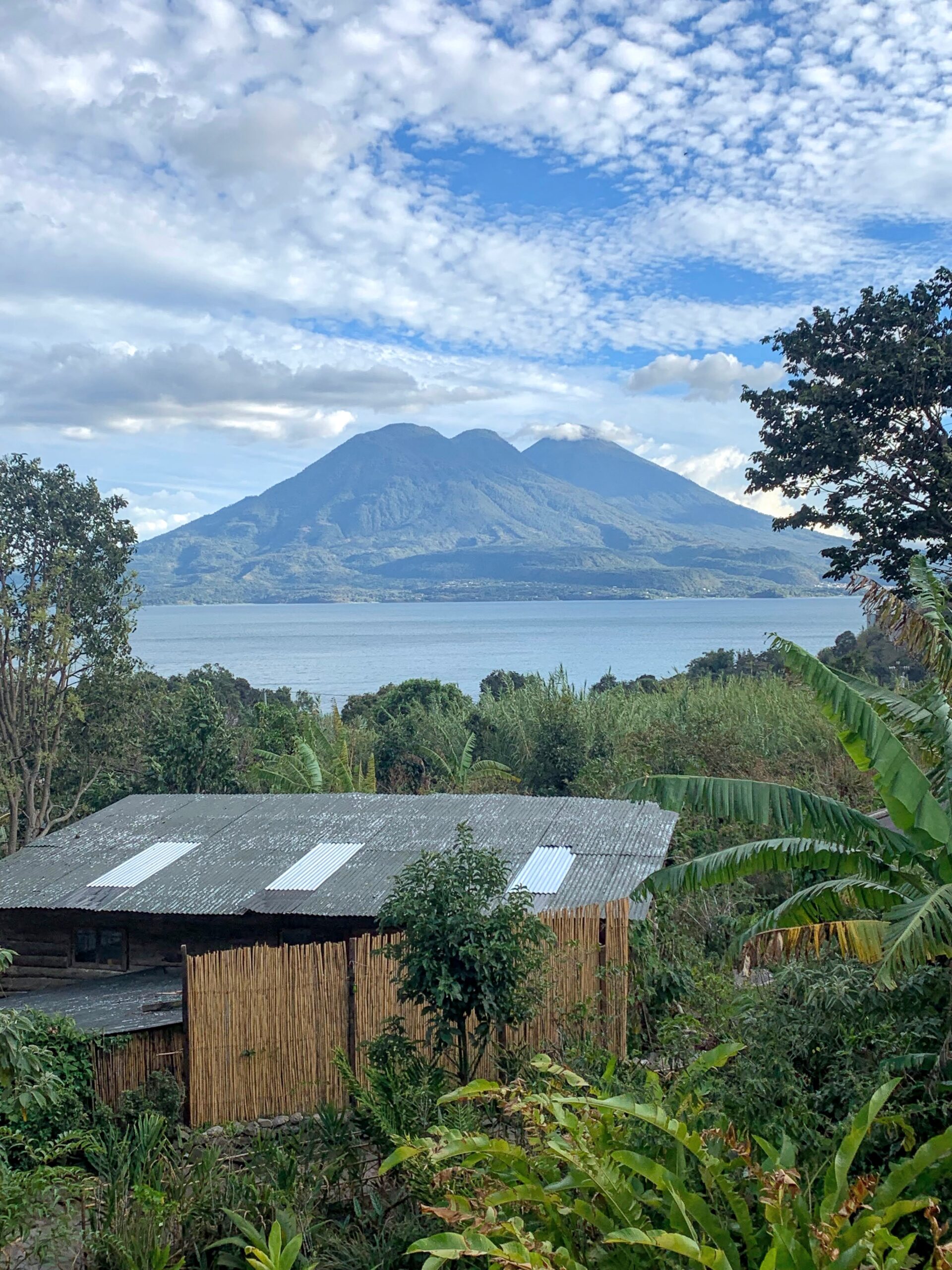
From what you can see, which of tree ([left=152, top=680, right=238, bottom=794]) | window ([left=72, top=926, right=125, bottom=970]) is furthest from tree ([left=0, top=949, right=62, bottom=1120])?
tree ([left=152, top=680, right=238, bottom=794])

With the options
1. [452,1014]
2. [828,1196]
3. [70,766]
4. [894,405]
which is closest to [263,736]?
[70,766]

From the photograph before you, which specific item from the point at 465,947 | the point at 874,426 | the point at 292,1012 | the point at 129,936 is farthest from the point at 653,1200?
the point at 874,426

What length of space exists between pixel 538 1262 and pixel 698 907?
33.4ft

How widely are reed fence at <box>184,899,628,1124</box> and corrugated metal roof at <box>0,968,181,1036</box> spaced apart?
0.66 meters

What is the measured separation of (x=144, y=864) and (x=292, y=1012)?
531cm

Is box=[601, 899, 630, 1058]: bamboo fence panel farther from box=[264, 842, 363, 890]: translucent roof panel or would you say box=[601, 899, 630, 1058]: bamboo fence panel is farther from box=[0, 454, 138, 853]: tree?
box=[0, 454, 138, 853]: tree

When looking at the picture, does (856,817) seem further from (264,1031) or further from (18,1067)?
(264,1031)

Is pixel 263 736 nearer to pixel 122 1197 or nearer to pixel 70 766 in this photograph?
pixel 70 766

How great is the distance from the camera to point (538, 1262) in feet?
11.9

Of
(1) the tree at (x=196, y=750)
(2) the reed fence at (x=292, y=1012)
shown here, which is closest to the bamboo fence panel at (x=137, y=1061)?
(2) the reed fence at (x=292, y=1012)

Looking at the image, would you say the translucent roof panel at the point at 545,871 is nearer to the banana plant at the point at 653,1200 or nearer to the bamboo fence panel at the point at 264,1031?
the bamboo fence panel at the point at 264,1031

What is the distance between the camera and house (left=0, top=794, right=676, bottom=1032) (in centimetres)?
1219

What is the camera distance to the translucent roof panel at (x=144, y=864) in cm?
1346

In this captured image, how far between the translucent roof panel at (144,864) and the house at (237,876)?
0.10 ft
